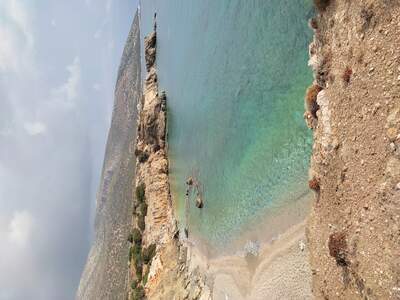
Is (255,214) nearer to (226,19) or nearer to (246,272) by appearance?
(246,272)

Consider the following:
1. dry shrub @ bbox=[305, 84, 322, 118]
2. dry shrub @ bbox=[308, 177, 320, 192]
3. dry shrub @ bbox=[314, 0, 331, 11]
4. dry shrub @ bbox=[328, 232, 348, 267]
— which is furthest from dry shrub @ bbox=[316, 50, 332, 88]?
dry shrub @ bbox=[328, 232, 348, 267]

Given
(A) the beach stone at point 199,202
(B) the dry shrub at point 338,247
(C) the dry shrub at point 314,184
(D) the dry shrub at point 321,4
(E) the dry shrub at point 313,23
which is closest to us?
(B) the dry shrub at point 338,247

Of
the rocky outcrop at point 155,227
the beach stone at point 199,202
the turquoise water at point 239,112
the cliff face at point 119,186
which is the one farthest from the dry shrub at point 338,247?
the cliff face at point 119,186

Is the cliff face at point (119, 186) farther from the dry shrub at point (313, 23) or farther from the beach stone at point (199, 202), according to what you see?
the dry shrub at point (313, 23)

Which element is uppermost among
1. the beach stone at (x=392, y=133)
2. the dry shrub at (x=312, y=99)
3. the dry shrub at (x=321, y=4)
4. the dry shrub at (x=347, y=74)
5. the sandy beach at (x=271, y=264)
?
the dry shrub at (x=321, y=4)

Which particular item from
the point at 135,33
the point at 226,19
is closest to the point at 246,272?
the point at 226,19

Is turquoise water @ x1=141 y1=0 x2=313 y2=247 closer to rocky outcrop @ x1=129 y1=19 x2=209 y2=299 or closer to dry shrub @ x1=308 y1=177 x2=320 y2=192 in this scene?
dry shrub @ x1=308 y1=177 x2=320 y2=192

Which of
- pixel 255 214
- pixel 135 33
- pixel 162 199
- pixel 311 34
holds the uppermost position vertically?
pixel 135 33
